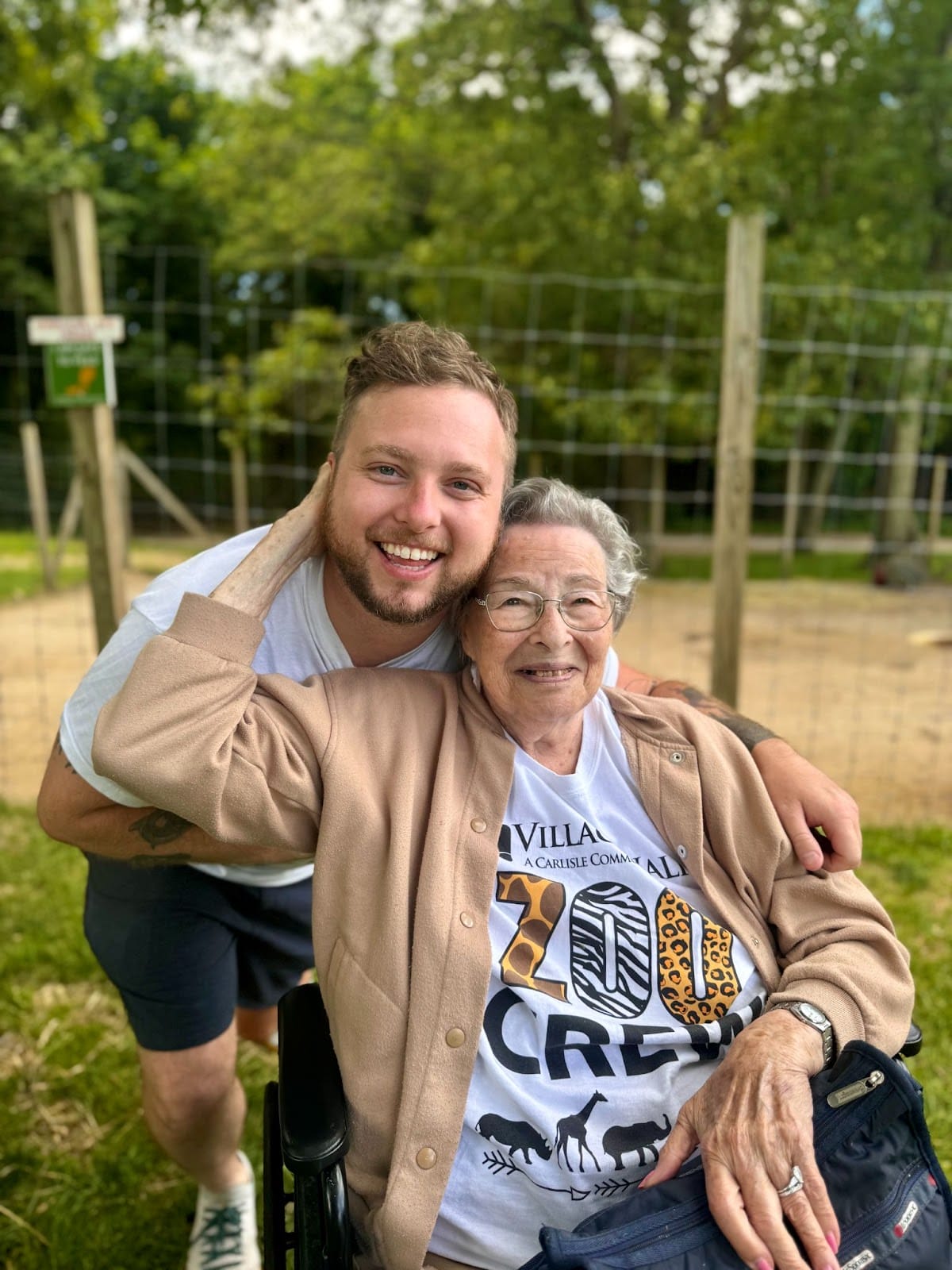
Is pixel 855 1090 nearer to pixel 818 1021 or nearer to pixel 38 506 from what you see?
pixel 818 1021

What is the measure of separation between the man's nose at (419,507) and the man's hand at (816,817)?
66 centimetres

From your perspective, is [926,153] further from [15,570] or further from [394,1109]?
[394,1109]

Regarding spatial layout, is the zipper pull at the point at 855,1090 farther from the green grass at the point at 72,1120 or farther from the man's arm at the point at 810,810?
the green grass at the point at 72,1120

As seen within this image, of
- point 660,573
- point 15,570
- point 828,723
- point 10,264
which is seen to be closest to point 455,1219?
point 828,723

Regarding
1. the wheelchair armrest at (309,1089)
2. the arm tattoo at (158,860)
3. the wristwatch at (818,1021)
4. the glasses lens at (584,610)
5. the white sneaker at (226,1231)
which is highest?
the glasses lens at (584,610)

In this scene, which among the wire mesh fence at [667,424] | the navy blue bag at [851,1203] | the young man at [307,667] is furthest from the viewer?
the wire mesh fence at [667,424]

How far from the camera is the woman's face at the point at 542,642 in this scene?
1603mm

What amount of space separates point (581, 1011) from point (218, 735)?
64 cm

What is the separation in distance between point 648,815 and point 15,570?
11.9 m

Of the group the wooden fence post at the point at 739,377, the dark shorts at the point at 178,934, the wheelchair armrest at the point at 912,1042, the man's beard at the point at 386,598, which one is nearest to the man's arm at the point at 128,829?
the dark shorts at the point at 178,934

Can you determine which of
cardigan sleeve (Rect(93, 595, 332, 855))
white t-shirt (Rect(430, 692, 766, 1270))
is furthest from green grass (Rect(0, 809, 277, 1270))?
cardigan sleeve (Rect(93, 595, 332, 855))

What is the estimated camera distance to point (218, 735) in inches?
56.9

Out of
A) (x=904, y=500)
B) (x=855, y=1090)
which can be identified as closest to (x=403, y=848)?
(x=855, y=1090)

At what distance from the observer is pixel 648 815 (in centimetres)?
164
